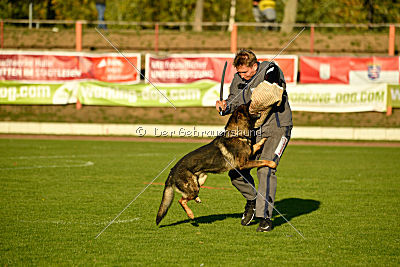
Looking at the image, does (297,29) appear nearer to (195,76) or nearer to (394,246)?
(195,76)

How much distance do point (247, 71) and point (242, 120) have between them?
0.66 meters

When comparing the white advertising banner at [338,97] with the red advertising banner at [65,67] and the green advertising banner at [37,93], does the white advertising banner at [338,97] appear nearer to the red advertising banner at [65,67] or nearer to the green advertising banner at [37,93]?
the red advertising banner at [65,67]

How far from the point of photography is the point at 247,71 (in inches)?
301

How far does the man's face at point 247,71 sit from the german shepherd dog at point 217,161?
0.40 meters

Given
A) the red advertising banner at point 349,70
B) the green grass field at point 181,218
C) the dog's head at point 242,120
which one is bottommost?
the green grass field at point 181,218

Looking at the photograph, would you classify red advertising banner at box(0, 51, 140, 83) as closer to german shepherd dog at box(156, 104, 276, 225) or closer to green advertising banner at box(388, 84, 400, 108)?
green advertising banner at box(388, 84, 400, 108)

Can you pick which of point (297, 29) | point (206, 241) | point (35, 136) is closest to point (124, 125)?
point (35, 136)

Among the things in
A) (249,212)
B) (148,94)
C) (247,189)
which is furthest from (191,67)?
(249,212)

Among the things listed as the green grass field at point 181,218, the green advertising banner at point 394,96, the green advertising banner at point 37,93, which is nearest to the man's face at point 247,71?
the green grass field at point 181,218

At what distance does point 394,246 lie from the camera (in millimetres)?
7387

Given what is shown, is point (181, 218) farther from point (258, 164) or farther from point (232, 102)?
point (232, 102)

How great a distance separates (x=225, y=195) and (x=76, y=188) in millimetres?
2943

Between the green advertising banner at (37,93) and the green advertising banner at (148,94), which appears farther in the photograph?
the green advertising banner at (37,93)

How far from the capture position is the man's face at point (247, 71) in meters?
7.60
